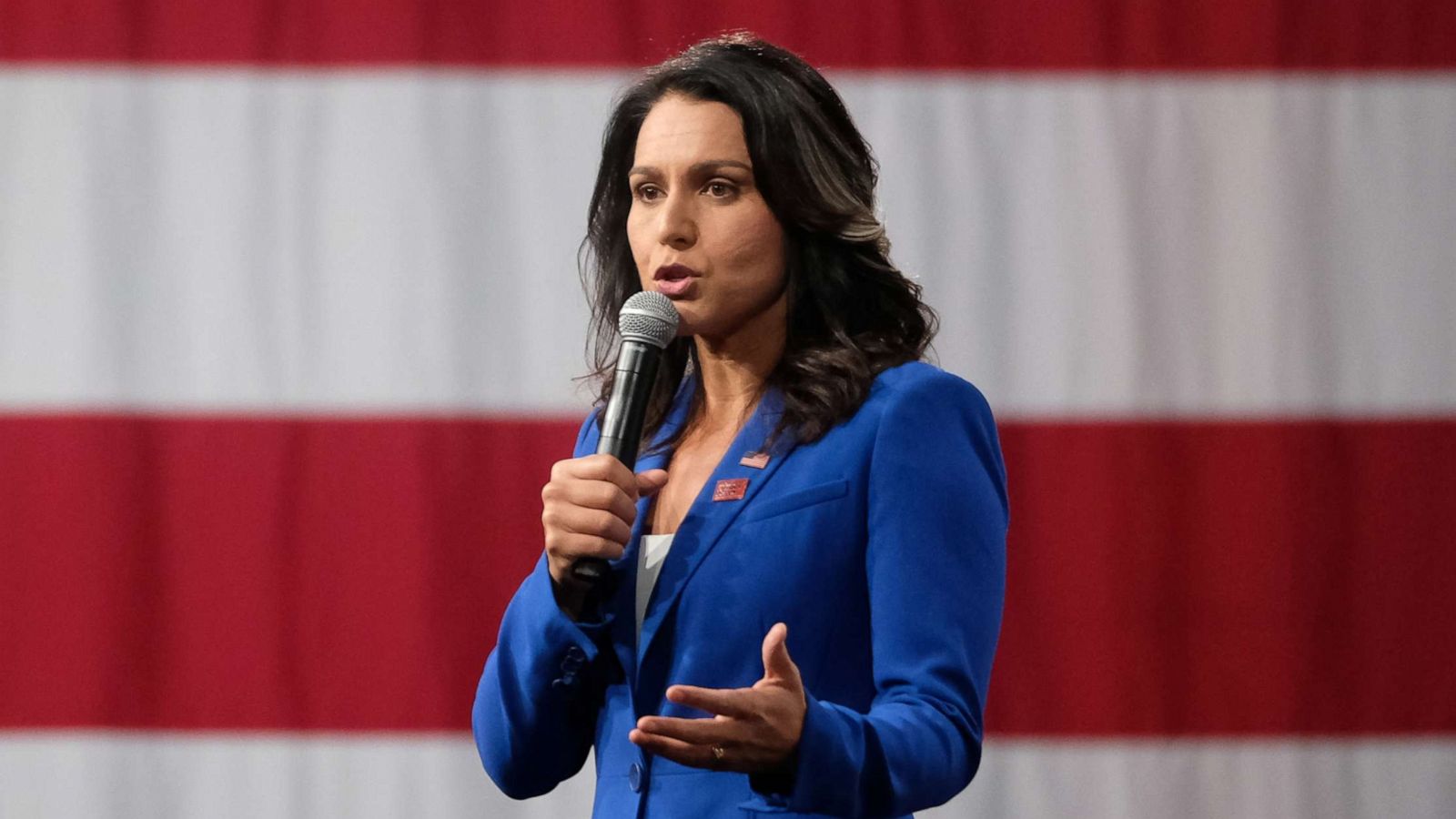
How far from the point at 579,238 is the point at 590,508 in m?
0.99

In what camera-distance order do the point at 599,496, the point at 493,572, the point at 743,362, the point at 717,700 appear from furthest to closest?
1. the point at 493,572
2. the point at 743,362
3. the point at 599,496
4. the point at 717,700

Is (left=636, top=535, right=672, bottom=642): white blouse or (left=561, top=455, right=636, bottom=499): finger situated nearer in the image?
(left=561, top=455, right=636, bottom=499): finger

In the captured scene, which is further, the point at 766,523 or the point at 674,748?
the point at 766,523

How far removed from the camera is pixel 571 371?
1.87 m

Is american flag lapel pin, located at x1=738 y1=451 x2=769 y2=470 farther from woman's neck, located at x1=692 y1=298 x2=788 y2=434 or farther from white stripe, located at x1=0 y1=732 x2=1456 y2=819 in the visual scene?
white stripe, located at x1=0 y1=732 x2=1456 y2=819

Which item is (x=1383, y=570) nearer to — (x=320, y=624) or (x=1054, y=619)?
(x=1054, y=619)

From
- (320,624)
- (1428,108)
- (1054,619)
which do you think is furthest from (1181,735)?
(320,624)

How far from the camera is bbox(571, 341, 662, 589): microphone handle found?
0.96 metres

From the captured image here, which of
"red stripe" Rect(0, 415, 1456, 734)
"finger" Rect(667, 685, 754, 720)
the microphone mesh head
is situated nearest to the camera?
"finger" Rect(667, 685, 754, 720)

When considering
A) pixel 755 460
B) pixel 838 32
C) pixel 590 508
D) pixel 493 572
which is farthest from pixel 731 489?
pixel 838 32

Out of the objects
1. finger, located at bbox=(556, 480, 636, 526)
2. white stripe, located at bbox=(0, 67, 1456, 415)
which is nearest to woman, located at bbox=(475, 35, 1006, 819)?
finger, located at bbox=(556, 480, 636, 526)

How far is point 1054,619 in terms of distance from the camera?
183 centimetres

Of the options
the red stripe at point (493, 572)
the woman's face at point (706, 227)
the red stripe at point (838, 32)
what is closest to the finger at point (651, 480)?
the woman's face at point (706, 227)

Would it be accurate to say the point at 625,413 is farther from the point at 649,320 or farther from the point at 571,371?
the point at 571,371
